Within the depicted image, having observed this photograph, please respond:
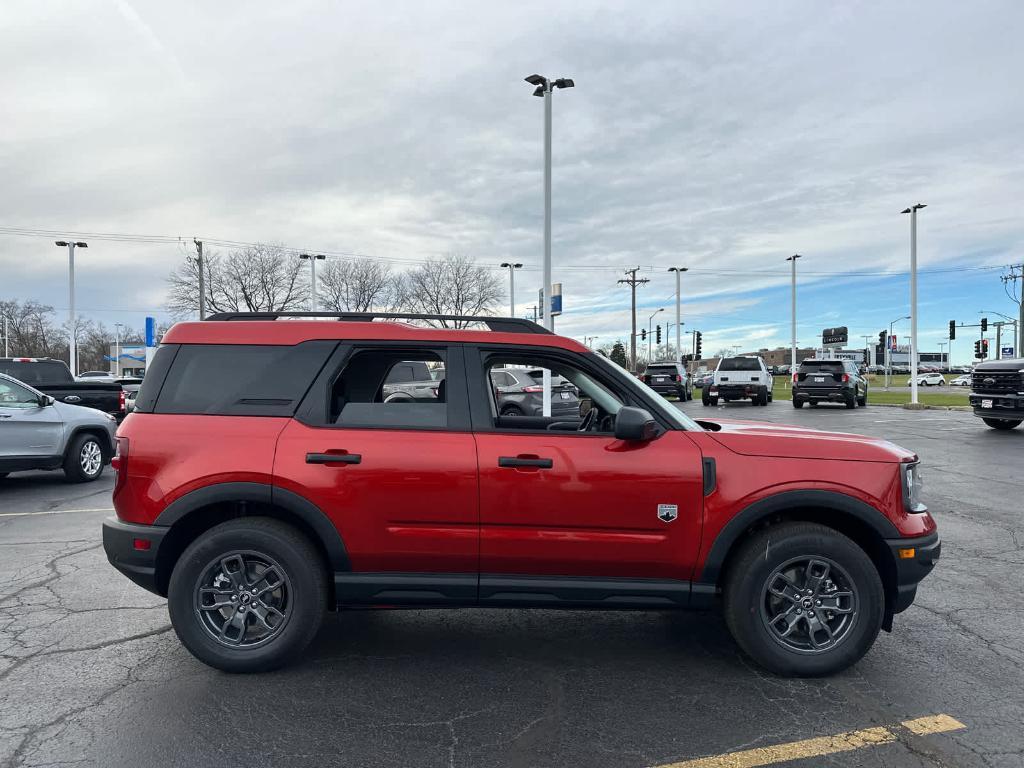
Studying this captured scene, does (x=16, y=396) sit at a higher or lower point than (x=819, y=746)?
higher

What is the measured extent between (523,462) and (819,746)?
177cm

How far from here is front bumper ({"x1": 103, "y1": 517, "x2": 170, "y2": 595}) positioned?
3.66m

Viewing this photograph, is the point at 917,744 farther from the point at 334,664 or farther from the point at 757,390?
the point at 757,390

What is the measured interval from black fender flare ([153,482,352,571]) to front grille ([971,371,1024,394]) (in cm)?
1580

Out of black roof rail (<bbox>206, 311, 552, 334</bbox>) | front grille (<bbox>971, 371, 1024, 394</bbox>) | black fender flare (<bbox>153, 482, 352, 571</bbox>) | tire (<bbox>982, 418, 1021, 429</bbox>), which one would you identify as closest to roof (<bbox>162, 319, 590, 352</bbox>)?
black roof rail (<bbox>206, 311, 552, 334</bbox>)

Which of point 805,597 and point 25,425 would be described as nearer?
point 805,597

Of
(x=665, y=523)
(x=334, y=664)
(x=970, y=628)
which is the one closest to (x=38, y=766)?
(x=334, y=664)

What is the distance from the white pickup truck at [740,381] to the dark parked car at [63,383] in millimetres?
21041

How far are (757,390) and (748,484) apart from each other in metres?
25.6

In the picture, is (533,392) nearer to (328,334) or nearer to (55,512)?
(55,512)

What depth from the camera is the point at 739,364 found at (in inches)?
1118

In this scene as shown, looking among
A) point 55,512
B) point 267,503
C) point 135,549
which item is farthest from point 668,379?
point 135,549

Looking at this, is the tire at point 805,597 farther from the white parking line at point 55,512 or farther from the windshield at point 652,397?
the white parking line at point 55,512

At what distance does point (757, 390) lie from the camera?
91.1 feet
